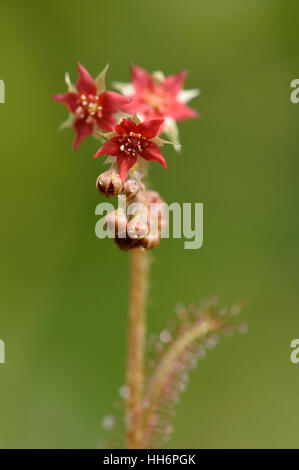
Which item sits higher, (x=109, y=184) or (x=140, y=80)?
(x=140, y=80)

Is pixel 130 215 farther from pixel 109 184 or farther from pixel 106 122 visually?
pixel 106 122

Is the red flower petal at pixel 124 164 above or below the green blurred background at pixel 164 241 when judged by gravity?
below

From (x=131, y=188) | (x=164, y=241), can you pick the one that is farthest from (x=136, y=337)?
(x=164, y=241)

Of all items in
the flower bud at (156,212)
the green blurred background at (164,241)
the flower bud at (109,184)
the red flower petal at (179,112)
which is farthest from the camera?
the green blurred background at (164,241)

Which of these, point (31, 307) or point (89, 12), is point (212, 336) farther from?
point (89, 12)

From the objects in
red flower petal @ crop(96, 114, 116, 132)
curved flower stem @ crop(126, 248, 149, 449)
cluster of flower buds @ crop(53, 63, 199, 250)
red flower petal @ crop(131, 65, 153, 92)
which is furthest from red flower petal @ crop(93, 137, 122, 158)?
red flower petal @ crop(131, 65, 153, 92)

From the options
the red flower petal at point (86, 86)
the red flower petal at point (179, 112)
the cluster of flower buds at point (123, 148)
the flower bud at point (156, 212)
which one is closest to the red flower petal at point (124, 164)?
the cluster of flower buds at point (123, 148)

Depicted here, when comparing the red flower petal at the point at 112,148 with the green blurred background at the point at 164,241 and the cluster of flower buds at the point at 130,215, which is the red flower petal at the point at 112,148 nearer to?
the cluster of flower buds at the point at 130,215
